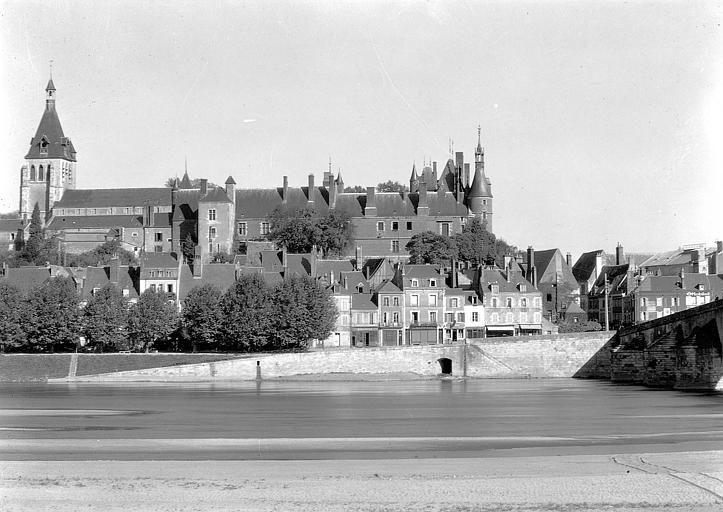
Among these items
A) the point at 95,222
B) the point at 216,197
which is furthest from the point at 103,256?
the point at 95,222

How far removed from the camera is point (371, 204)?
116m

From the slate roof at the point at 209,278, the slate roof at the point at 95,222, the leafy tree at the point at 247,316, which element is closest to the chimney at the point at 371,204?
the slate roof at the point at 95,222

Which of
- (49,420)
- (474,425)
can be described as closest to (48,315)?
(49,420)

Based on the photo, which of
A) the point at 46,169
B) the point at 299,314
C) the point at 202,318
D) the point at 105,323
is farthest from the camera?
the point at 46,169

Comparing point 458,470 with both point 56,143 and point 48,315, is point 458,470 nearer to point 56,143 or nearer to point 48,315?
point 48,315

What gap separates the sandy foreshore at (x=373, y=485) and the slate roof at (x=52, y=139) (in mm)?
130071

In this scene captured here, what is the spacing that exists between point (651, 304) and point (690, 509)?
255 feet

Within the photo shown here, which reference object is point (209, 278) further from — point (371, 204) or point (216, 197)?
point (371, 204)

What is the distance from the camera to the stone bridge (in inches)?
2441

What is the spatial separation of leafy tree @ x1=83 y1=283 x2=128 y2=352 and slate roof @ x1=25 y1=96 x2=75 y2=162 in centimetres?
8096

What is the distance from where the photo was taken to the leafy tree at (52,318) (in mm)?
72375

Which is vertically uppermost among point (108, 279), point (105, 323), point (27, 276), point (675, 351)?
point (27, 276)

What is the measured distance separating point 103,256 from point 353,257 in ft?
84.8

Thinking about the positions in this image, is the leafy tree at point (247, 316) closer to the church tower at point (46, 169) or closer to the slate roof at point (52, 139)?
the church tower at point (46, 169)
